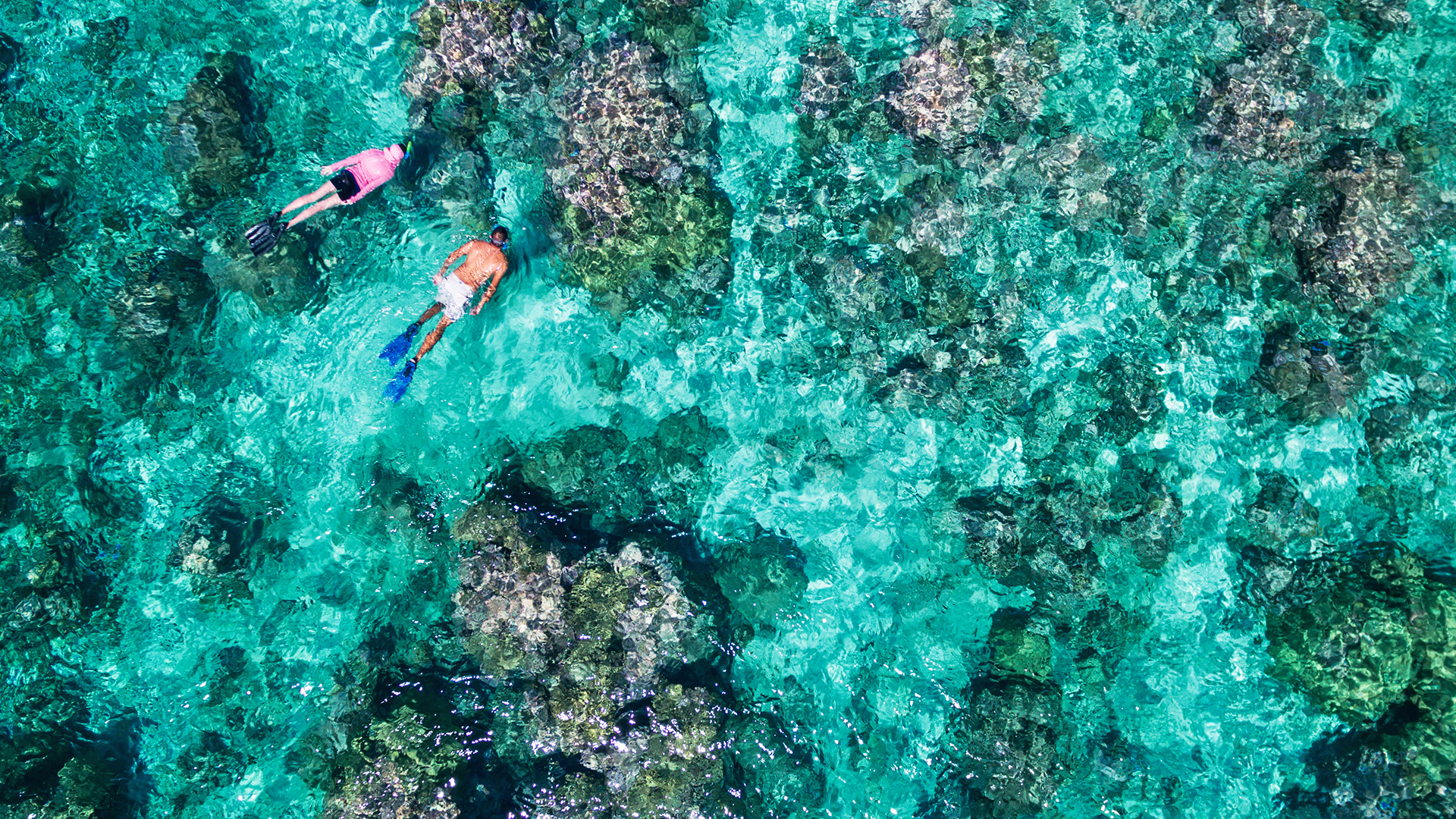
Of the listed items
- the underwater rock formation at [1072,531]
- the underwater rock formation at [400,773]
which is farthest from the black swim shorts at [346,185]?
the underwater rock formation at [1072,531]

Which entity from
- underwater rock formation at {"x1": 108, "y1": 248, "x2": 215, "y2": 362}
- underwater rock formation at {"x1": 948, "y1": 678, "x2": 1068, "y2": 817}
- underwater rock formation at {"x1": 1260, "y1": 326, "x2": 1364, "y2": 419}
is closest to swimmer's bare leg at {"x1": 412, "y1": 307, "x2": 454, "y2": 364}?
underwater rock formation at {"x1": 108, "y1": 248, "x2": 215, "y2": 362}

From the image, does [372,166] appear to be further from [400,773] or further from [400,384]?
[400,773]

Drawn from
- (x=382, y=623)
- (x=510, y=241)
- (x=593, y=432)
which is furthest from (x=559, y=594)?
(x=510, y=241)

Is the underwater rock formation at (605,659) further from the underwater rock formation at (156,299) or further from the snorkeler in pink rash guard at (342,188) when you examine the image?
the underwater rock formation at (156,299)

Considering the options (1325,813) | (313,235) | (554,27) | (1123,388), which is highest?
(554,27)

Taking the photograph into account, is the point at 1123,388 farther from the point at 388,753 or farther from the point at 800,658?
the point at 388,753

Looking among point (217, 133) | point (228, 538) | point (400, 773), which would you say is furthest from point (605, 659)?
point (217, 133)
